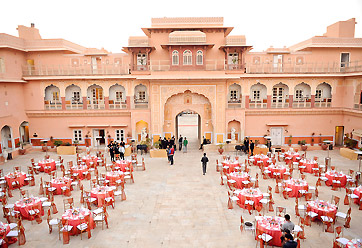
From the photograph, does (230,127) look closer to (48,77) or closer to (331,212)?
(331,212)

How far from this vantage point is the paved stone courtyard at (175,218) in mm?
10219

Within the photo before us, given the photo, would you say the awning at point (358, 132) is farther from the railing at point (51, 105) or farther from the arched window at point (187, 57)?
the railing at point (51, 105)

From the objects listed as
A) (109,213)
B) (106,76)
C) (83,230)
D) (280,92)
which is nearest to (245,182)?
(109,213)

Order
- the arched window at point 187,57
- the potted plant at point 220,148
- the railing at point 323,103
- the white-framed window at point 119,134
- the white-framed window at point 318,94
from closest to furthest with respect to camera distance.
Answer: the potted plant at point 220,148 → the arched window at point 187,57 → the railing at point 323,103 → the white-framed window at point 119,134 → the white-framed window at point 318,94

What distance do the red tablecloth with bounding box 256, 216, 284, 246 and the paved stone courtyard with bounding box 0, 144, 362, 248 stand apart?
768mm

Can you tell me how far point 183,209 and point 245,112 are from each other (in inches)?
648

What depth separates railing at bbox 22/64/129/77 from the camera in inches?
1035

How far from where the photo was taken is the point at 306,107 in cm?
2702

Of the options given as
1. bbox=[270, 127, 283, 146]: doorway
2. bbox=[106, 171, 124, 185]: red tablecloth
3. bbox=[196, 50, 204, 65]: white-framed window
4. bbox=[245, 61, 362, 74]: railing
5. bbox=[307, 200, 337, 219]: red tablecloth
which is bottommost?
bbox=[307, 200, 337, 219]: red tablecloth

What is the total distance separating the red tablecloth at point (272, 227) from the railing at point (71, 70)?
823 inches

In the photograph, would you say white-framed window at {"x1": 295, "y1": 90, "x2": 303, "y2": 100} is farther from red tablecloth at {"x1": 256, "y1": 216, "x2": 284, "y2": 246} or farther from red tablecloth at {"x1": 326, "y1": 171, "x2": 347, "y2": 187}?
red tablecloth at {"x1": 256, "y1": 216, "x2": 284, "y2": 246}

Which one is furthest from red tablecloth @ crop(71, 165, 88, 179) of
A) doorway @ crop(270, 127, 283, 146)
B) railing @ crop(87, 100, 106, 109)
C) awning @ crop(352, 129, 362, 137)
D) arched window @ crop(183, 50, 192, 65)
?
awning @ crop(352, 129, 362, 137)

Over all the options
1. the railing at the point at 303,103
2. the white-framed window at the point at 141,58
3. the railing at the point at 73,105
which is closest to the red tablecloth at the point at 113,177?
the railing at the point at 73,105

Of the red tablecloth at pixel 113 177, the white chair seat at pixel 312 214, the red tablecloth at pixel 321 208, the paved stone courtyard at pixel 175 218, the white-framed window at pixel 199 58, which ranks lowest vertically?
the paved stone courtyard at pixel 175 218
